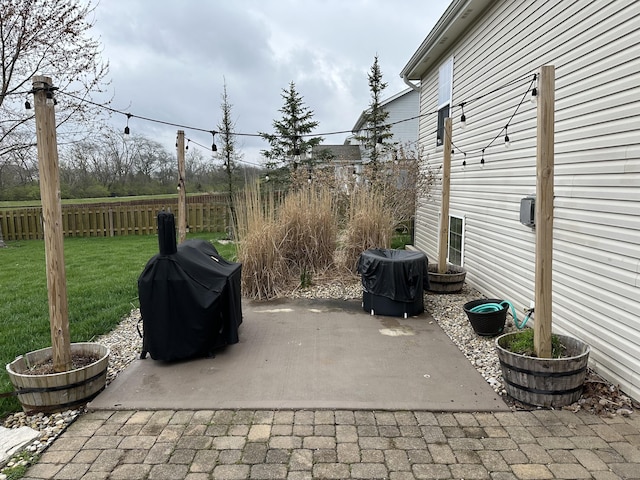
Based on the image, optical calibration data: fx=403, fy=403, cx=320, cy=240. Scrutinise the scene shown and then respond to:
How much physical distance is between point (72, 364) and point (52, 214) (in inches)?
40.1

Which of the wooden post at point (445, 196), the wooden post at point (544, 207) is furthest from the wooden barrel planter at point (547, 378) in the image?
the wooden post at point (445, 196)

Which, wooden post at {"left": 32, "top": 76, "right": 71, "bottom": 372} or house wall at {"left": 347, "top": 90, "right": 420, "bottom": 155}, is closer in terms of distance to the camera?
wooden post at {"left": 32, "top": 76, "right": 71, "bottom": 372}

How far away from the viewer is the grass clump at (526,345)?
2.72m

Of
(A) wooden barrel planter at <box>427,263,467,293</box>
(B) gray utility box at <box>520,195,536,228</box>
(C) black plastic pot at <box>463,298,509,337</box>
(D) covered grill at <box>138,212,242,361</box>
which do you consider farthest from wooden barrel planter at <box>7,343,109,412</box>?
(A) wooden barrel planter at <box>427,263,467,293</box>

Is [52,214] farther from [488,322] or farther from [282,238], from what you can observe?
[488,322]

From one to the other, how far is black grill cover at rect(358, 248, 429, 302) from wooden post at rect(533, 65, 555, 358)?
5.82 feet

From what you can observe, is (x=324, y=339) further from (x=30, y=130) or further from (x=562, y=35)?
(x=30, y=130)

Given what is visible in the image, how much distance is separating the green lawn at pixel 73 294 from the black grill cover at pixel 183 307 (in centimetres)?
97

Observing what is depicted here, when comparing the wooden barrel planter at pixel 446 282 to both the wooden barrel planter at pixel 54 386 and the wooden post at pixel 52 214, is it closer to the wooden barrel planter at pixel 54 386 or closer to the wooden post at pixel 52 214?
the wooden barrel planter at pixel 54 386

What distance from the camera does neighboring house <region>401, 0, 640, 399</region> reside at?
2.68 metres

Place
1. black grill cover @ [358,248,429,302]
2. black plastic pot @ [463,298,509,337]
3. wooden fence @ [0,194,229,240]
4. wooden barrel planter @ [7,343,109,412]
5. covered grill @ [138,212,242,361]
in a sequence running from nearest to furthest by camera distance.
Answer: wooden barrel planter @ [7,343,109,412] → covered grill @ [138,212,242,361] → black plastic pot @ [463,298,509,337] → black grill cover @ [358,248,429,302] → wooden fence @ [0,194,229,240]

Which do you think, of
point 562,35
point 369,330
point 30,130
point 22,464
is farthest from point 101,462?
point 30,130

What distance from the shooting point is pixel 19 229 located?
42.5 feet

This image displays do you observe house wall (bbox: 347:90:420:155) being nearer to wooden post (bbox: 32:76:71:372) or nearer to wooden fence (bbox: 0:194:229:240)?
wooden fence (bbox: 0:194:229:240)
